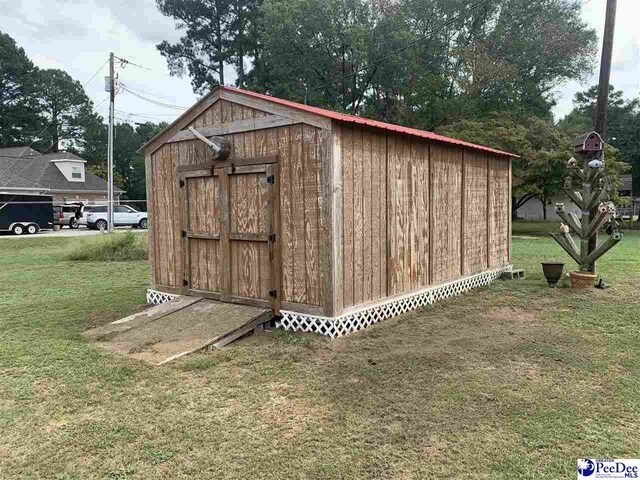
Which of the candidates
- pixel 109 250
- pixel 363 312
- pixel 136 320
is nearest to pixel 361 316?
pixel 363 312

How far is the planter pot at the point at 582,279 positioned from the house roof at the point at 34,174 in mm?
27557

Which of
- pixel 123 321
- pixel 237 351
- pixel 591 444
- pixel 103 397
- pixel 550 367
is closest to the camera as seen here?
pixel 591 444

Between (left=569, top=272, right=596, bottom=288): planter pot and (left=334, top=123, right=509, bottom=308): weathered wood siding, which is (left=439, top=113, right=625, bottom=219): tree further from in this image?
(left=569, top=272, right=596, bottom=288): planter pot

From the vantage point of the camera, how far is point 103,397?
11.0 feet

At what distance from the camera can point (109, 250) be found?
1245cm

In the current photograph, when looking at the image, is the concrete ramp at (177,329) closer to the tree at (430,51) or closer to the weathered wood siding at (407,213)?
the weathered wood siding at (407,213)

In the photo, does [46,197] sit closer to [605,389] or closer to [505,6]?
[505,6]

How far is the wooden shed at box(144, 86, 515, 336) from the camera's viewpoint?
4.79m

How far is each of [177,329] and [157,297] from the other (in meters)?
1.71

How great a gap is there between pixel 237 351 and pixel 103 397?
1.28 m

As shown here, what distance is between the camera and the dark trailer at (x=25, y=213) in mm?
21609

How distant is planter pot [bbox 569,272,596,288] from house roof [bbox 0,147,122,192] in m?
27.6

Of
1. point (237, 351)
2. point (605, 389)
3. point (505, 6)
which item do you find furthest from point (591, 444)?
point (505, 6)

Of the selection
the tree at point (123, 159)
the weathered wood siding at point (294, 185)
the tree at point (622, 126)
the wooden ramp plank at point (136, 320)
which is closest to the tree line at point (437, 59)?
the tree at point (622, 126)
